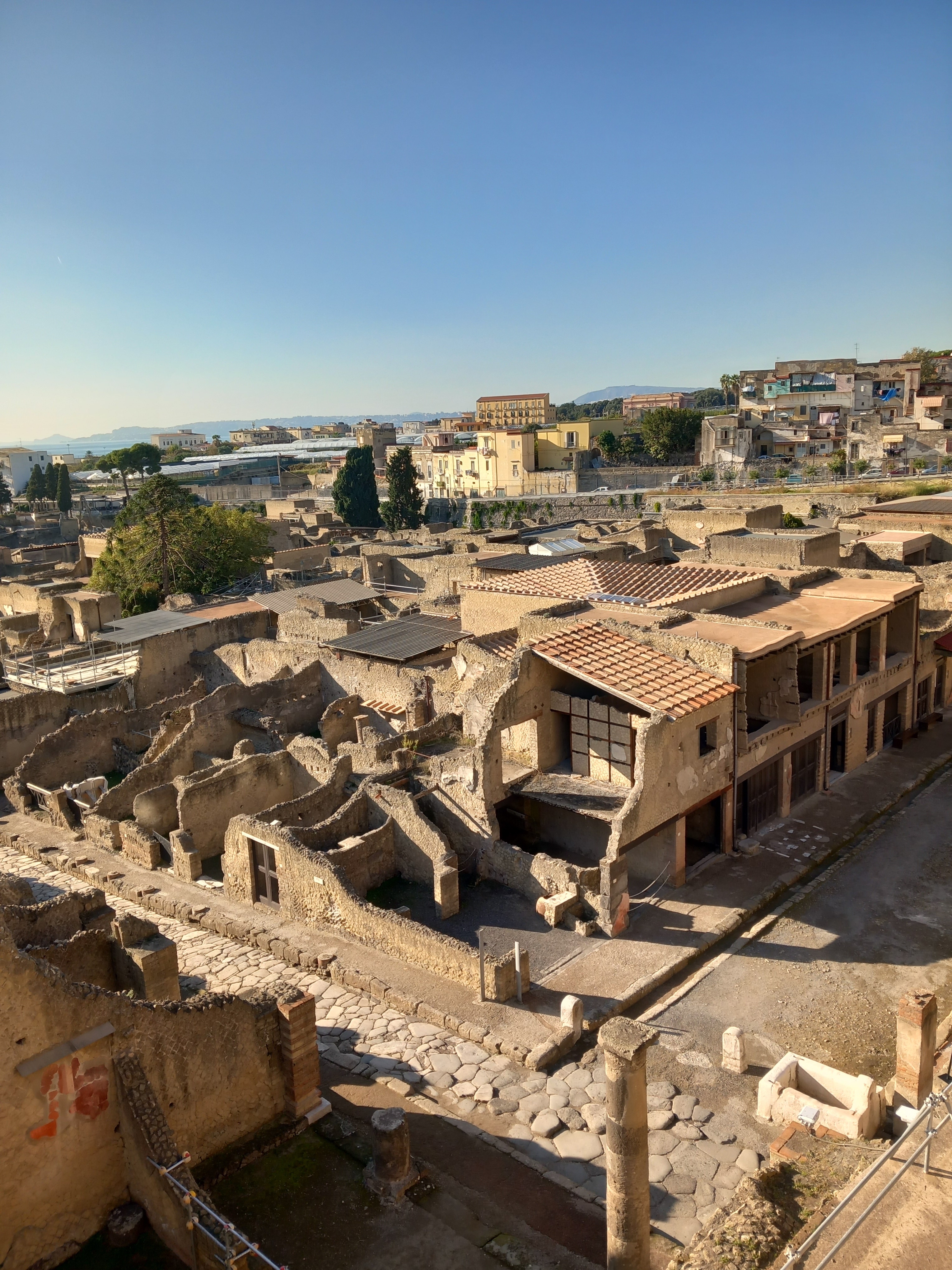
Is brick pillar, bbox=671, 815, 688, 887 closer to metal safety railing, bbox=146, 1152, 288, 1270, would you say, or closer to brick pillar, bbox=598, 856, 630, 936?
brick pillar, bbox=598, 856, 630, 936

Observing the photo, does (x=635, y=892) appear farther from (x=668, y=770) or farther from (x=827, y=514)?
(x=827, y=514)

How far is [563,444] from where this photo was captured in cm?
9881

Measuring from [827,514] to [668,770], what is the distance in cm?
3624

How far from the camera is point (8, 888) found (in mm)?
15086

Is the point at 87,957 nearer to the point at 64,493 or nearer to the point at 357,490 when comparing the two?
the point at 357,490

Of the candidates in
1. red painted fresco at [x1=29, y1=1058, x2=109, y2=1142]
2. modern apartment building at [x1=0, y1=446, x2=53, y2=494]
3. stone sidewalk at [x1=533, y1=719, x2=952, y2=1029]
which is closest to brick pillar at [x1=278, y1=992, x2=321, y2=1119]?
red painted fresco at [x1=29, y1=1058, x2=109, y2=1142]

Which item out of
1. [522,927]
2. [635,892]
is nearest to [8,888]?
[522,927]

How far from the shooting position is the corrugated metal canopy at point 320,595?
118 ft

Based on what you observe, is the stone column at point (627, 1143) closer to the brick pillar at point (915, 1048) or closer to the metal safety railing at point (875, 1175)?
the metal safety railing at point (875, 1175)

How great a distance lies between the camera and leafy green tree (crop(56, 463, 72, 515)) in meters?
99.2

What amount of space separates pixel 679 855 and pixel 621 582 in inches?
395

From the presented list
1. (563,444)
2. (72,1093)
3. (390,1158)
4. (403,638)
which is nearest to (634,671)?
(390,1158)

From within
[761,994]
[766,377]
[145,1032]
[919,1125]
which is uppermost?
[766,377]

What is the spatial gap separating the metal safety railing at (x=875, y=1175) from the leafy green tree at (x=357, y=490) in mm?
66460
